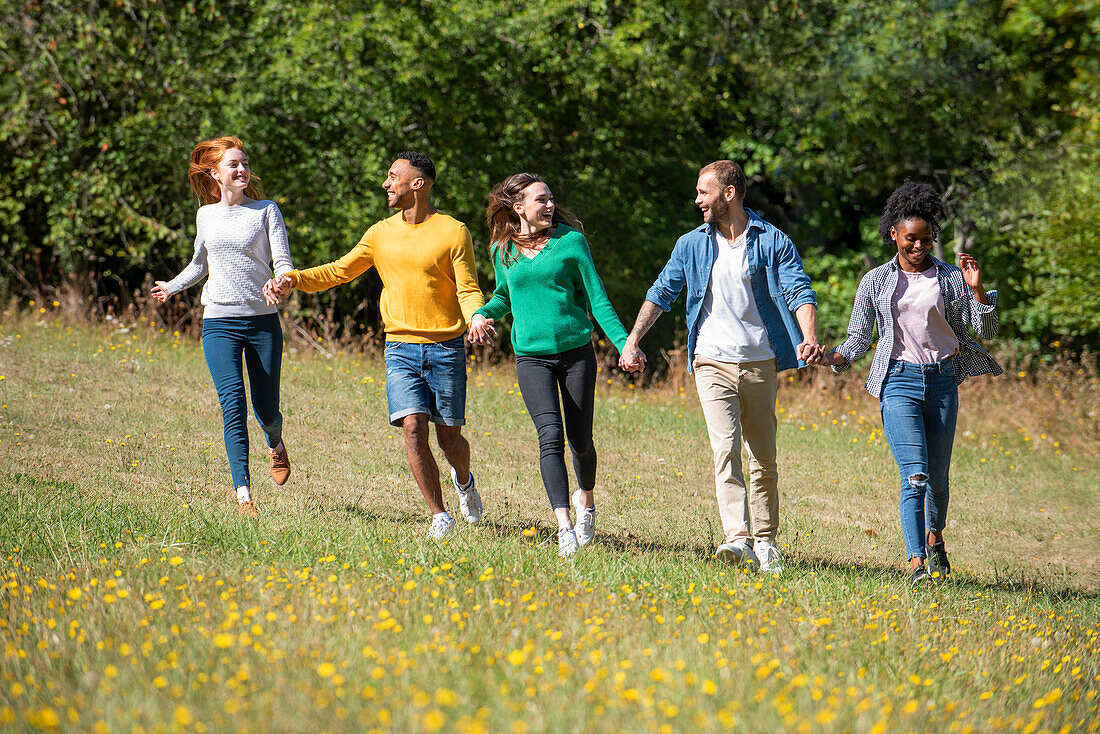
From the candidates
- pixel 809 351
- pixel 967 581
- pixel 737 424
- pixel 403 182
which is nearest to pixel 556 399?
pixel 737 424

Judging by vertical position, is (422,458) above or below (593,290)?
below

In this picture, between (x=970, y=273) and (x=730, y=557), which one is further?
(x=970, y=273)

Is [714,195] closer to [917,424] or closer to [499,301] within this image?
[499,301]

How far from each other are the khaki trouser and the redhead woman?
2488 mm

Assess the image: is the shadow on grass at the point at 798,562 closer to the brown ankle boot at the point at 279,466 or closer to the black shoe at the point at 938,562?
the black shoe at the point at 938,562

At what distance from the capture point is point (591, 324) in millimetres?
5469

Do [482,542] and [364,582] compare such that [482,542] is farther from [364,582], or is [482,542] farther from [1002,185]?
[1002,185]

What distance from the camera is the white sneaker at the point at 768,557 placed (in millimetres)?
5204

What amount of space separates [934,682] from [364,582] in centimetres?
217

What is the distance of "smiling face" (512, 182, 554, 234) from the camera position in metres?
5.28

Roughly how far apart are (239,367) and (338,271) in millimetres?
813

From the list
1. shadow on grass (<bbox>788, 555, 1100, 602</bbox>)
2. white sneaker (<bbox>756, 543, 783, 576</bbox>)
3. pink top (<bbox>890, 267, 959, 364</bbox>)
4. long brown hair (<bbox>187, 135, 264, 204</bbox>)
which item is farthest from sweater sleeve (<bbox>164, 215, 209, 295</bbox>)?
pink top (<bbox>890, 267, 959, 364</bbox>)

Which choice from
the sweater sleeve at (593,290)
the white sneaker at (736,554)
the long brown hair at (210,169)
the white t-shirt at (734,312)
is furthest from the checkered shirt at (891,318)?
the long brown hair at (210,169)

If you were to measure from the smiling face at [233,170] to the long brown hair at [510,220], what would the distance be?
4.93ft
